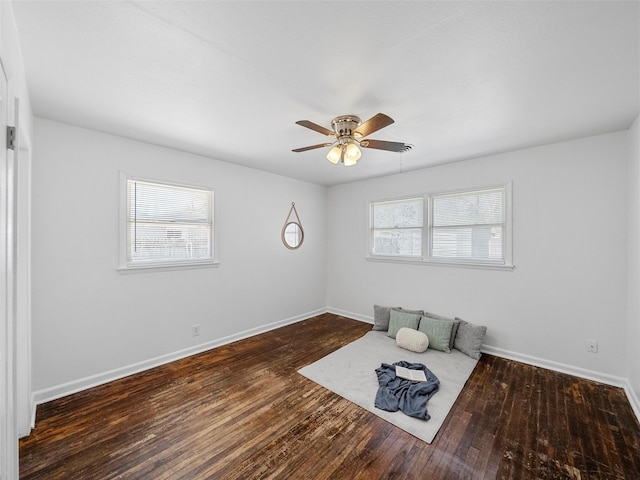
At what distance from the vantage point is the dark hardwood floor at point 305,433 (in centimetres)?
170

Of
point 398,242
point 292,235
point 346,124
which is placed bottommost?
point 398,242

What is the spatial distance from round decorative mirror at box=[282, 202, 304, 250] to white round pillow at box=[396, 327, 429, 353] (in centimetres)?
220

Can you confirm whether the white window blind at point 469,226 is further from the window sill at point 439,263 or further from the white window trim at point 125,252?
the white window trim at point 125,252

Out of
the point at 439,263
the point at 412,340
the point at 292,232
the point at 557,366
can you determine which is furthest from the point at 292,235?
the point at 557,366

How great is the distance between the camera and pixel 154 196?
3055 mm

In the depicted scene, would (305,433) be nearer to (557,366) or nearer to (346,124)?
(346,124)

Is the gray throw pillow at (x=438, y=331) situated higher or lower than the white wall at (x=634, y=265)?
lower

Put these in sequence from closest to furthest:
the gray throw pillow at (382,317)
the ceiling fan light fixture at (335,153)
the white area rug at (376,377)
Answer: the white area rug at (376,377) < the ceiling fan light fixture at (335,153) < the gray throw pillow at (382,317)

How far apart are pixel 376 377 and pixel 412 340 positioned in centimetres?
85

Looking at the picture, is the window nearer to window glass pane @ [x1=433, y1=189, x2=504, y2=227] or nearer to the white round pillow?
the white round pillow

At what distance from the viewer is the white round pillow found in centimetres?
336

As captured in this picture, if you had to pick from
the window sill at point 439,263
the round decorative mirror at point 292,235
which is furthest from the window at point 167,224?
the window sill at point 439,263

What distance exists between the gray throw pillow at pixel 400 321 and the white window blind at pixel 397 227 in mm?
919

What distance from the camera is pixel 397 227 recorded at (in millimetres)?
4359
